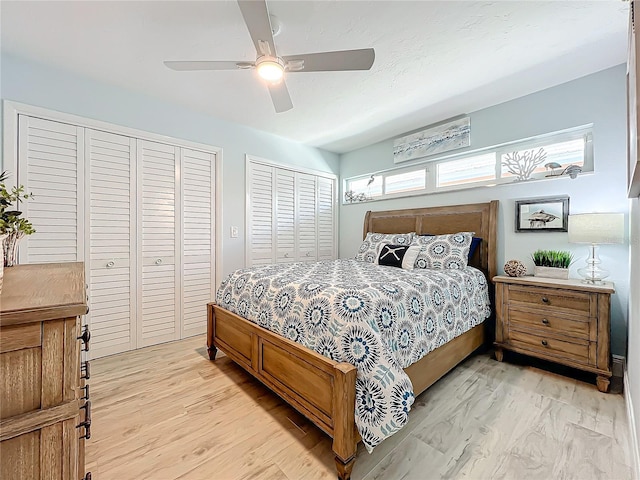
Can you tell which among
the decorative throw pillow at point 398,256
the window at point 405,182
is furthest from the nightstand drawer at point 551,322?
the window at point 405,182

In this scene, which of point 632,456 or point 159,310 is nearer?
point 632,456

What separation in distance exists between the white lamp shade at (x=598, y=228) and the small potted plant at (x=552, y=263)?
333 millimetres

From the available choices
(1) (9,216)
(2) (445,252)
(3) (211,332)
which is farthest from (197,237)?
(2) (445,252)

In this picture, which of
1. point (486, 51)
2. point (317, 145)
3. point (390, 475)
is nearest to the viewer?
point (390, 475)

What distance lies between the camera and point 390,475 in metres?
1.34

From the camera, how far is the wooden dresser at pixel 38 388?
560mm

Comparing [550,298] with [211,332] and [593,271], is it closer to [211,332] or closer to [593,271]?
[593,271]

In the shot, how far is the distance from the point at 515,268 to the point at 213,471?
8.98 ft

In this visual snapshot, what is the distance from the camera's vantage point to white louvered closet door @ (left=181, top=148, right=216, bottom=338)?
10.2 feet

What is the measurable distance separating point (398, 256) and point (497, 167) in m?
1.44

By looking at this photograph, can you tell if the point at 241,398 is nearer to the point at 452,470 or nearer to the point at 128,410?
the point at 128,410

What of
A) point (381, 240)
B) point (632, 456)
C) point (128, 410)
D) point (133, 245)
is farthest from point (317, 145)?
point (632, 456)

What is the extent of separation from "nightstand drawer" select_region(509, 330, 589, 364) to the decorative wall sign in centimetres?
206

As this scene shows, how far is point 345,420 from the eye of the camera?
1.31 meters
